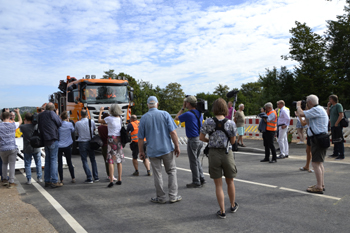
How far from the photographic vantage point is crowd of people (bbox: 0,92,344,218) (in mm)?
4730

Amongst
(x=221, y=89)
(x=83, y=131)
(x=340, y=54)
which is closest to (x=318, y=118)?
(x=83, y=131)

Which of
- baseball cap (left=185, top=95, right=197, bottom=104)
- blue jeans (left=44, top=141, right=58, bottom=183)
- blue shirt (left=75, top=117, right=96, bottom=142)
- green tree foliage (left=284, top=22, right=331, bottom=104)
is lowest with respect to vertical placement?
blue jeans (left=44, top=141, right=58, bottom=183)

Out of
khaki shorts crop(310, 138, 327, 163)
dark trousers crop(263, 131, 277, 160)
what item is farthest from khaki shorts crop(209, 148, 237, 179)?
dark trousers crop(263, 131, 277, 160)

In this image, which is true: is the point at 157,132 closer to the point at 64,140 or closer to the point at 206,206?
the point at 206,206

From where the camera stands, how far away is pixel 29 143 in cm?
767

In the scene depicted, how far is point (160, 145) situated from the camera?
5648mm

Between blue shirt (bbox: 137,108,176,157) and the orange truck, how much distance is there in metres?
8.40

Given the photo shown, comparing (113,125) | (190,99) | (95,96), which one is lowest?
(113,125)

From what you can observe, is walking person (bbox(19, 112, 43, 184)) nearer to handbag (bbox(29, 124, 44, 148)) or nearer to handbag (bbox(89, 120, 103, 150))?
handbag (bbox(29, 124, 44, 148))

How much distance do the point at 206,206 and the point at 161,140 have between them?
1402 mm

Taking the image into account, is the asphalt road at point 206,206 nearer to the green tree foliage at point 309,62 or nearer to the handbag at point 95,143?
the handbag at point 95,143

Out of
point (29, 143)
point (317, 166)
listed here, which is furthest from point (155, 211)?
point (29, 143)

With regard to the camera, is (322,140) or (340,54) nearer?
(322,140)

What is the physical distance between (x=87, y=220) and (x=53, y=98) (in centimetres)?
1502
